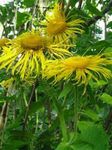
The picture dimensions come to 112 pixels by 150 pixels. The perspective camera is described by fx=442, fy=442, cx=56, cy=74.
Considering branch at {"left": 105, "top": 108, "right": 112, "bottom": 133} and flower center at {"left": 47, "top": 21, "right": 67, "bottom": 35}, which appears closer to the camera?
flower center at {"left": 47, "top": 21, "right": 67, "bottom": 35}

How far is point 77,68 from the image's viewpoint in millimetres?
847

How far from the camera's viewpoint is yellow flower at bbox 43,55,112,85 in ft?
2.77

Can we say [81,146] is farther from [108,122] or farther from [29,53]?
[108,122]

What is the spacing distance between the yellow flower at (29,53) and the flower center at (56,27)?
114 mm

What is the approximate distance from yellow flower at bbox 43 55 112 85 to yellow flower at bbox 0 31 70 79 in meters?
0.03

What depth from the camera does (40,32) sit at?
3.39 feet

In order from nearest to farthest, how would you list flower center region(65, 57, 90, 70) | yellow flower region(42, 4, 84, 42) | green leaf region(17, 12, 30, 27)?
1. flower center region(65, 57, 90, 70)
2. yellow flower region(42, 4, 84, 42)
3. green leaf region(17, 12, 30, 27)

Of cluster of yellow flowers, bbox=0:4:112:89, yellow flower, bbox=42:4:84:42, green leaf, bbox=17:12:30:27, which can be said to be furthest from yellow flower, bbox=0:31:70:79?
green leaf, bbox=17:12:30:27

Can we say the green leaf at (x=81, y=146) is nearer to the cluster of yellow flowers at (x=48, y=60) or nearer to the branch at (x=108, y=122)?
the cluster of yellow flowers at (x=48, y=60)

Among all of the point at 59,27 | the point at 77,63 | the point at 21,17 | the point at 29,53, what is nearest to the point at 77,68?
the point at 77,63

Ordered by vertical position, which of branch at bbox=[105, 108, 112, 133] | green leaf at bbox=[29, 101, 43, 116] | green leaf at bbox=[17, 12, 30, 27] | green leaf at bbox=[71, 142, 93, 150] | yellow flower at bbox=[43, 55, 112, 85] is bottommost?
branch at bbox=[105, 108, 112, 133]

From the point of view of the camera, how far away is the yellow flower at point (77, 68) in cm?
84

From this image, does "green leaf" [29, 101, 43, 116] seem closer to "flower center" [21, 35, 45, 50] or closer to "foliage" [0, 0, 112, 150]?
"foliage" [0, 0, 112, 150]

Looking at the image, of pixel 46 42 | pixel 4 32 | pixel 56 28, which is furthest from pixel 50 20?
pixel 4 32
